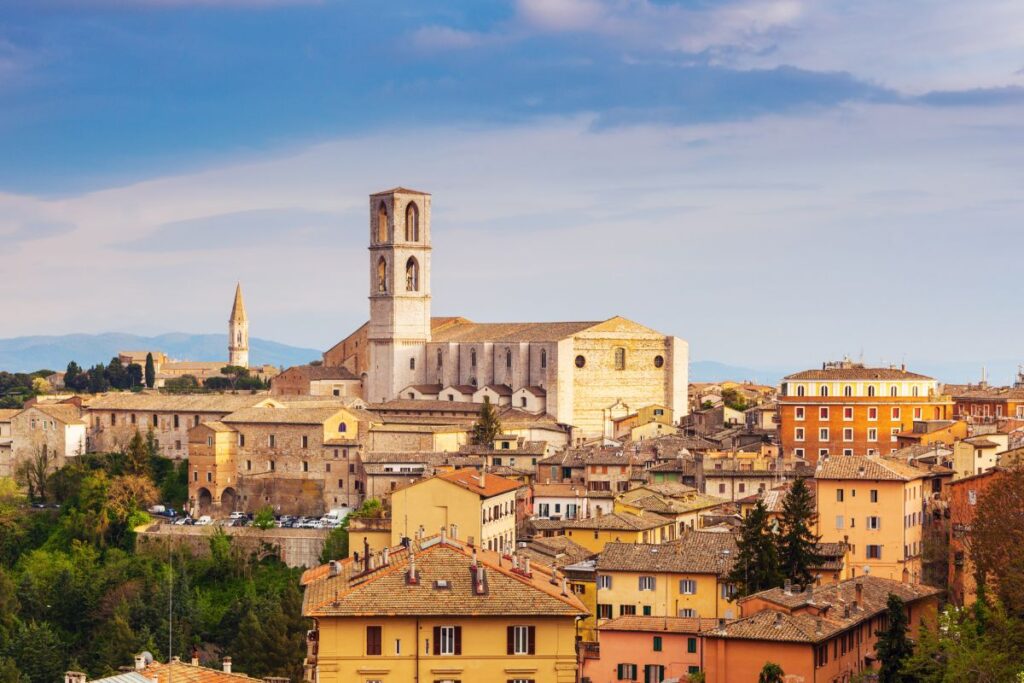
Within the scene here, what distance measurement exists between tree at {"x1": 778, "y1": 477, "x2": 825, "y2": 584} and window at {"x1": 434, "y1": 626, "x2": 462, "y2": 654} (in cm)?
1087

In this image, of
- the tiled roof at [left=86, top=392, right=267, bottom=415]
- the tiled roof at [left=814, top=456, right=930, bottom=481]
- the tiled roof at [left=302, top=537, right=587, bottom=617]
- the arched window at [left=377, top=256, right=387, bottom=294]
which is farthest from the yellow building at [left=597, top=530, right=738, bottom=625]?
the arched window at [left=377, top=256, right=387, bottom=294]

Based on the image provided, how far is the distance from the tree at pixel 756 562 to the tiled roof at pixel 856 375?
87.2ft

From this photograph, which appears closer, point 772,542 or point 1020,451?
point 772,542

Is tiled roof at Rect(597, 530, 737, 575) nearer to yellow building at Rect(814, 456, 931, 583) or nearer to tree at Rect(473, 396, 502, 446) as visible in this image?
yellow building at Rect(814, 456, 931, 583)

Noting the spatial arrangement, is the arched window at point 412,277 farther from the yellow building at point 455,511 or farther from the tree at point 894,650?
the tree at point 894,650

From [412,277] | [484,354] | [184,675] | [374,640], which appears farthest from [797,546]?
[412,277]

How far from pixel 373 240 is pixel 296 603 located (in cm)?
3809

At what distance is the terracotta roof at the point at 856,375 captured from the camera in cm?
6344

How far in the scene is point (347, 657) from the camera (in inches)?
1061

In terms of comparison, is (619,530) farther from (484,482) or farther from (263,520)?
(263,520)

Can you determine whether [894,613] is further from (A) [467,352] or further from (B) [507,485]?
(A) [467,352]

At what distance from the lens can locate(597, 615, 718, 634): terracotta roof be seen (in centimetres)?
3328

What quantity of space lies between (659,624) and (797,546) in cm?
501

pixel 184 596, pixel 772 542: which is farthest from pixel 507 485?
pixel 772 542
